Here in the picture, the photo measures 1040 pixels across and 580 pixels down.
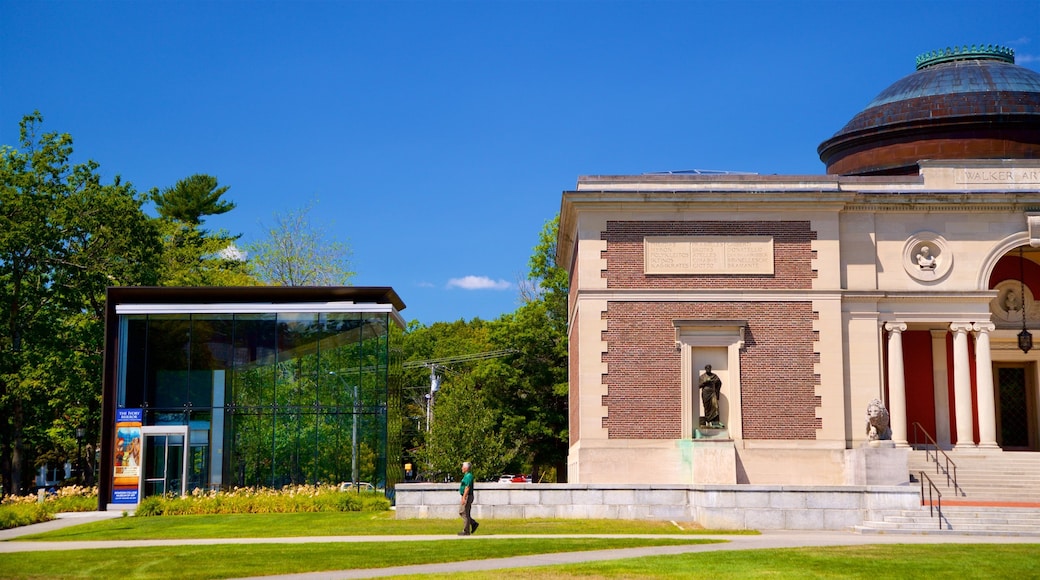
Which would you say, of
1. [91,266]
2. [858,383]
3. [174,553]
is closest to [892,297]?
[858,383]

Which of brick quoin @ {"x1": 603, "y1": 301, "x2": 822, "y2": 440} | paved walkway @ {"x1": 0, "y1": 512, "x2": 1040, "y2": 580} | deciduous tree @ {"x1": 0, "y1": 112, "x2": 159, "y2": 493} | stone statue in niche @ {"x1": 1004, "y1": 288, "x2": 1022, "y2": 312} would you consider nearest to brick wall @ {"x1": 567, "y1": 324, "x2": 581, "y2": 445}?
brick quoin @ {"x1": 603, "y1": 301, "x2": 822, "y2": 440}

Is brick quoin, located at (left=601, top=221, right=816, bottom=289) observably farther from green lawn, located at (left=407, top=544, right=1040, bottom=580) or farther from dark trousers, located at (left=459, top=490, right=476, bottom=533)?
green lawn, located at (left=407, top=544, right=1040, bottom=580)

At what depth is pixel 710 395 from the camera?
3209cm

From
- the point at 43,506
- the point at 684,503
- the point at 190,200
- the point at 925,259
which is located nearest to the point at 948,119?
the point at 925,259

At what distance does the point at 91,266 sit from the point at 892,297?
32.3m

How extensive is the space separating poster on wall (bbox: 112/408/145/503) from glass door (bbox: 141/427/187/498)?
31 cm

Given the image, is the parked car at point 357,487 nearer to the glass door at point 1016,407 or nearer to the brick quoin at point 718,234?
the brick quoin at point 718,234

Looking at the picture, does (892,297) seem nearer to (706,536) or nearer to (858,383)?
(858,383)

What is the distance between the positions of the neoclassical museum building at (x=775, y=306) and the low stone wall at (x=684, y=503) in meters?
5.57

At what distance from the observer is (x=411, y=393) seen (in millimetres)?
88688

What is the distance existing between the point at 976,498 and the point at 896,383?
4.75m

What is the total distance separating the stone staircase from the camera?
23.9 meters

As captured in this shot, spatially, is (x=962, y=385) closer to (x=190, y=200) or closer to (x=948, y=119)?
(x=948, y=119)

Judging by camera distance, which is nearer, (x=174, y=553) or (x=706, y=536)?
(x=174, y=553)
